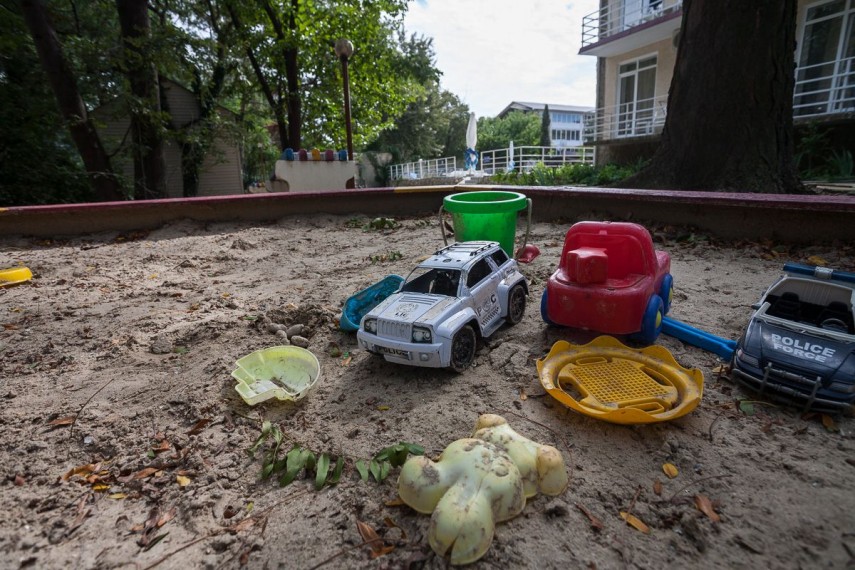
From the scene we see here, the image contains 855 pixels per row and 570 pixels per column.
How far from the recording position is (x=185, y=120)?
14719mm

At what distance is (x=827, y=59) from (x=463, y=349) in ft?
44.9

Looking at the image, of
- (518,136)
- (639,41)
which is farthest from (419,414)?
(518,136)

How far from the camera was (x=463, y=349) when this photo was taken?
7.77 feet

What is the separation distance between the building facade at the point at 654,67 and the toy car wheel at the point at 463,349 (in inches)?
442

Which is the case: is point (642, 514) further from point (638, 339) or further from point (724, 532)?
point (638, 339)

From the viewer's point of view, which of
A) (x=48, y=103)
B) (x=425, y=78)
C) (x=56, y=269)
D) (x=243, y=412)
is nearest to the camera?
(x=243, y=412)

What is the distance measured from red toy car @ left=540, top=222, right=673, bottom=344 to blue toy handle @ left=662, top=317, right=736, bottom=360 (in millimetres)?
84

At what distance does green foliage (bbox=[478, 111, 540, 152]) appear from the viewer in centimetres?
4562

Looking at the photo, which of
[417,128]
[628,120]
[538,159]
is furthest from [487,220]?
[417,128]

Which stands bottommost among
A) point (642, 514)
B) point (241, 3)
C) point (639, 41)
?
point (642, 514)

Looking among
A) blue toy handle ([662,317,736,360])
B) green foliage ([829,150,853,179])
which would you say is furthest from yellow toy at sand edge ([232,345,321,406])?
green foliage ([829,150,853,179])

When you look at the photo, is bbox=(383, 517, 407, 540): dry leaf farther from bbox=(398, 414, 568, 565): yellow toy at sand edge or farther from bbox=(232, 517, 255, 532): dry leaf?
bbox=(232, 517, 255, 532): dry leaf

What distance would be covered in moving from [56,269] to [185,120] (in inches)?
487

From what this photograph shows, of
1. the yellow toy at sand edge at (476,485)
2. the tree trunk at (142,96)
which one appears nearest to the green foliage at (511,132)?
the tree trunk at (142,96)
